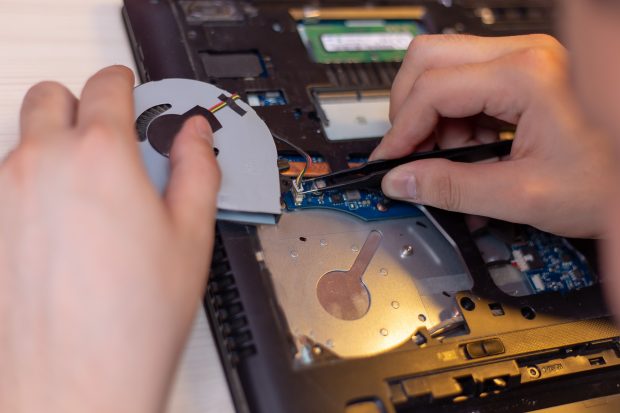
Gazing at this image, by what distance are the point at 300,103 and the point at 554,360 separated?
867mm

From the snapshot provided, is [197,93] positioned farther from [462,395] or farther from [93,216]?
[462,395]

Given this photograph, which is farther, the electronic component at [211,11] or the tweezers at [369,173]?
the electronic component at [211,11]

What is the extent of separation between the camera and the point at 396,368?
135 centimetres

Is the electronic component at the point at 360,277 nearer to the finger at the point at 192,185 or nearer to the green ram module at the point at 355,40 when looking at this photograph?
the finger at the point at 192,185

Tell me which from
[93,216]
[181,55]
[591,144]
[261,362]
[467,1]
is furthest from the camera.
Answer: [467,1]

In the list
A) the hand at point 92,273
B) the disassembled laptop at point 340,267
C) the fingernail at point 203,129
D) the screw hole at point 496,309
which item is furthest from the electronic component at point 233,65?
the screw hole at point 496,309

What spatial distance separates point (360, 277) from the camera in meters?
1.47

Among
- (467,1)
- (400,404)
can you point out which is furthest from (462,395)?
(467,1)

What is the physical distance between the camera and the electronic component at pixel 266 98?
1736mm

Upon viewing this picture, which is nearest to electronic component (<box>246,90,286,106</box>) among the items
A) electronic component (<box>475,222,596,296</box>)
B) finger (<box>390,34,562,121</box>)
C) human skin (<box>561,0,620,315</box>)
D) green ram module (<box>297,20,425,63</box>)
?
green ram module (<box>297,20,425,63</box>)

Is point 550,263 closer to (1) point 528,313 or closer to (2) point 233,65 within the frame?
(1) point 528,313

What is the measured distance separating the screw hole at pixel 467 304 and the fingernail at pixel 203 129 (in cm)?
65

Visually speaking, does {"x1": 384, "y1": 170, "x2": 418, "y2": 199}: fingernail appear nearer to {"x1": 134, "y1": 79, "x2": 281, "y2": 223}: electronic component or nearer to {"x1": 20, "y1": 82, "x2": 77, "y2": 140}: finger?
{"x1": 134, "y1": 79, "x2": 281, "y2": 223}: electronic component

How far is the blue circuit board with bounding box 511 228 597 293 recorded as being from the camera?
1.63 meters
